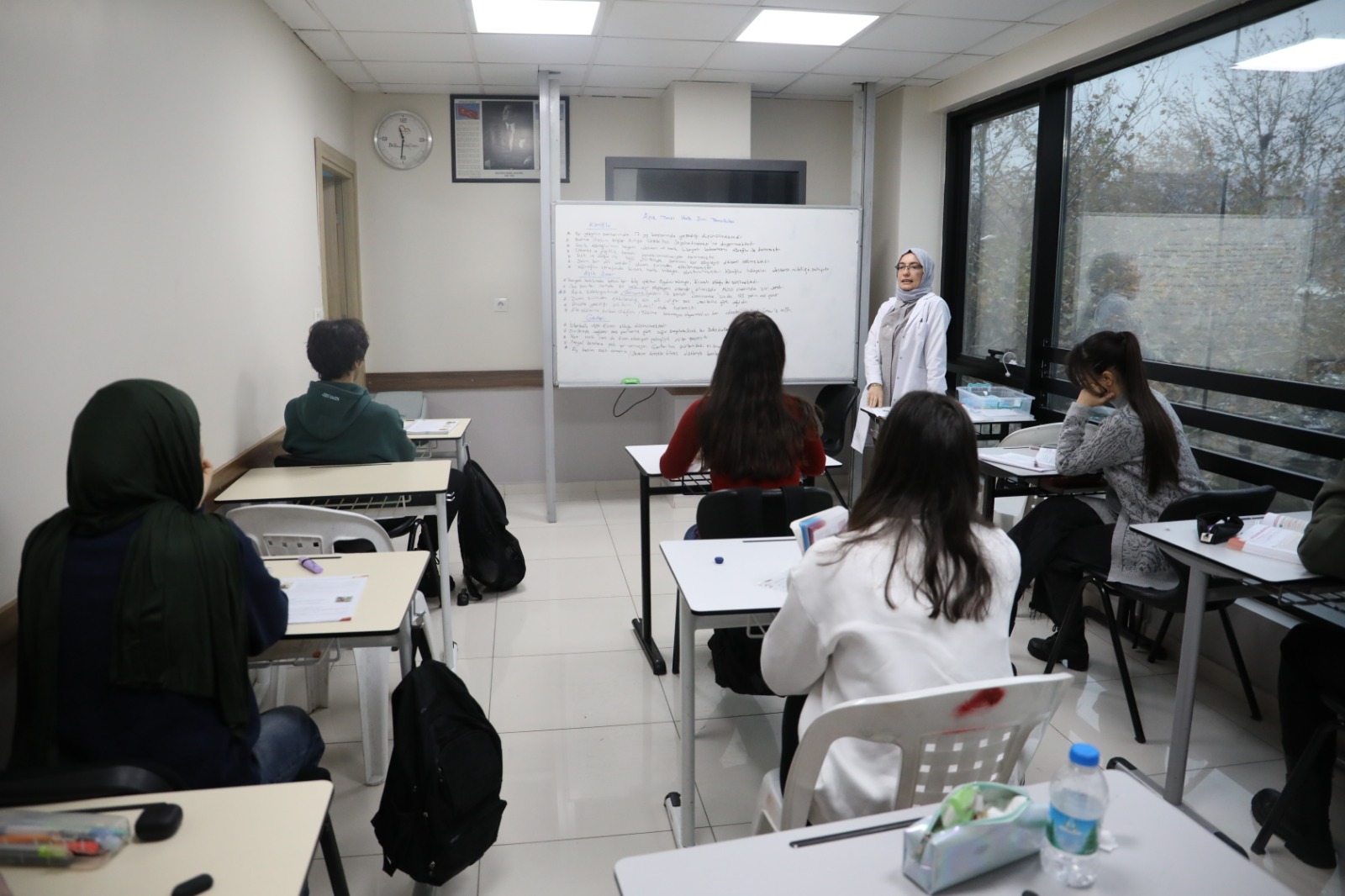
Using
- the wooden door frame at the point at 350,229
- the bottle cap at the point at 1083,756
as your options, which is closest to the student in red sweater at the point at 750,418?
the bottle cap at the point at 1083,756

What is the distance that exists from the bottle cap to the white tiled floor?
1.28 metres

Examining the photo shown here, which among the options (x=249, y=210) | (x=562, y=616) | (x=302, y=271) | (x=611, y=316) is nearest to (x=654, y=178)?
(x=611, y=316)

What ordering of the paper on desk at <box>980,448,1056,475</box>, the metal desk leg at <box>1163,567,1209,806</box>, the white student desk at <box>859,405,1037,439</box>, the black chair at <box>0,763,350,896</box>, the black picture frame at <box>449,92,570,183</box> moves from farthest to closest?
the black picture frame at <box>449,92,570,183</box> → the white student desk at <box>859,405,1037,439</box> → the paper on desk at <box>980,448,1056,475</box> → the metal desk leg at <box>1163,567,1209,806</box> → the black chair at <box>0,763,350,896</box>

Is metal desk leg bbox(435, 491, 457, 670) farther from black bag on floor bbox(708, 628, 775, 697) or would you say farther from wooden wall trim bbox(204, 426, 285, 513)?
black bag on floor bbox(708, 628, 775, 697)

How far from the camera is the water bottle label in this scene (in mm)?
1040

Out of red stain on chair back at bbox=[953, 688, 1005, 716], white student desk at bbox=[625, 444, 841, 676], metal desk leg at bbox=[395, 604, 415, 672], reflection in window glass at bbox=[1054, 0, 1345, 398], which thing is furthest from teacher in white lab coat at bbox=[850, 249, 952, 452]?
red stain on chair back at bbox=[953, 688, 1005, 716]

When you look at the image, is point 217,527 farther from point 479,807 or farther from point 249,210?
point 249,210

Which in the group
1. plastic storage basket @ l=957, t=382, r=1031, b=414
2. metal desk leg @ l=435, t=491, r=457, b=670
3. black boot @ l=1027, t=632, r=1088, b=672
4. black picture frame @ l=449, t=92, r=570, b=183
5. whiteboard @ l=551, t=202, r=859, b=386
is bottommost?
black boot @ l=1027, t=632, r=1088, b=672

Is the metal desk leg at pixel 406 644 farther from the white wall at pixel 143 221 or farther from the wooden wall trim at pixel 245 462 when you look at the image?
the wooden wall trim at pixel 245 462

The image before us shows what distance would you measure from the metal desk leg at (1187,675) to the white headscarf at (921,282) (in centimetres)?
280

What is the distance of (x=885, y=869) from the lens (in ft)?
3.50

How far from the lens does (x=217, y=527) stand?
58.3 inches

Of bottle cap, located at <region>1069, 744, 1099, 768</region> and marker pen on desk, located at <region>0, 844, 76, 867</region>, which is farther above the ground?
bottle cap, located at <region>1069, 744, 1099, 768</region>

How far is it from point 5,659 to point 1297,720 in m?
3.03
